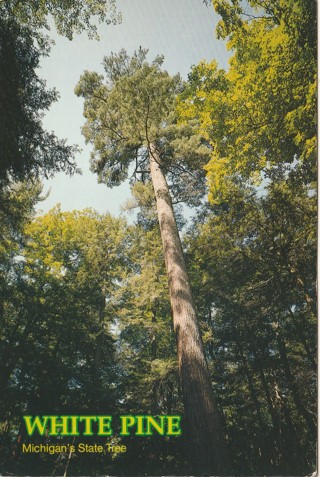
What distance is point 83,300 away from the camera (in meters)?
11.5

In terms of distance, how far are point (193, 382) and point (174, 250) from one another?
2495 mm

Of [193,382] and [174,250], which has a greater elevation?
[174,250]

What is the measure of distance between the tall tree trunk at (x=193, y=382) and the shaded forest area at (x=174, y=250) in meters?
0.02

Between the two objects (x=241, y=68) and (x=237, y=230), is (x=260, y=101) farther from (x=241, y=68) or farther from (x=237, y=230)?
(x=237, y=230)

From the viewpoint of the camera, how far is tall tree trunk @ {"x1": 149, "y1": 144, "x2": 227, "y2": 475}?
311 cm

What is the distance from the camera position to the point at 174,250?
543cm

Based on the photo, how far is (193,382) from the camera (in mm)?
3652

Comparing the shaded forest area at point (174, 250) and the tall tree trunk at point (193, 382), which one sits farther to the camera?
the shaded forest area at point (174, 250)

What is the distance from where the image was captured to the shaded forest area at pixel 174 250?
4.96 m

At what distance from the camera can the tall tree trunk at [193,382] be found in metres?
3.11

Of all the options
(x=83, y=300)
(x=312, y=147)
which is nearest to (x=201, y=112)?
(x=312, y=147)

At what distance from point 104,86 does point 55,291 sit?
27.1 feet

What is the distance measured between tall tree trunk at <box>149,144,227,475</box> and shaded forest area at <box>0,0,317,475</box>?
0.02 metres

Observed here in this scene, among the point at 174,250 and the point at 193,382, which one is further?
the point at 174,250
